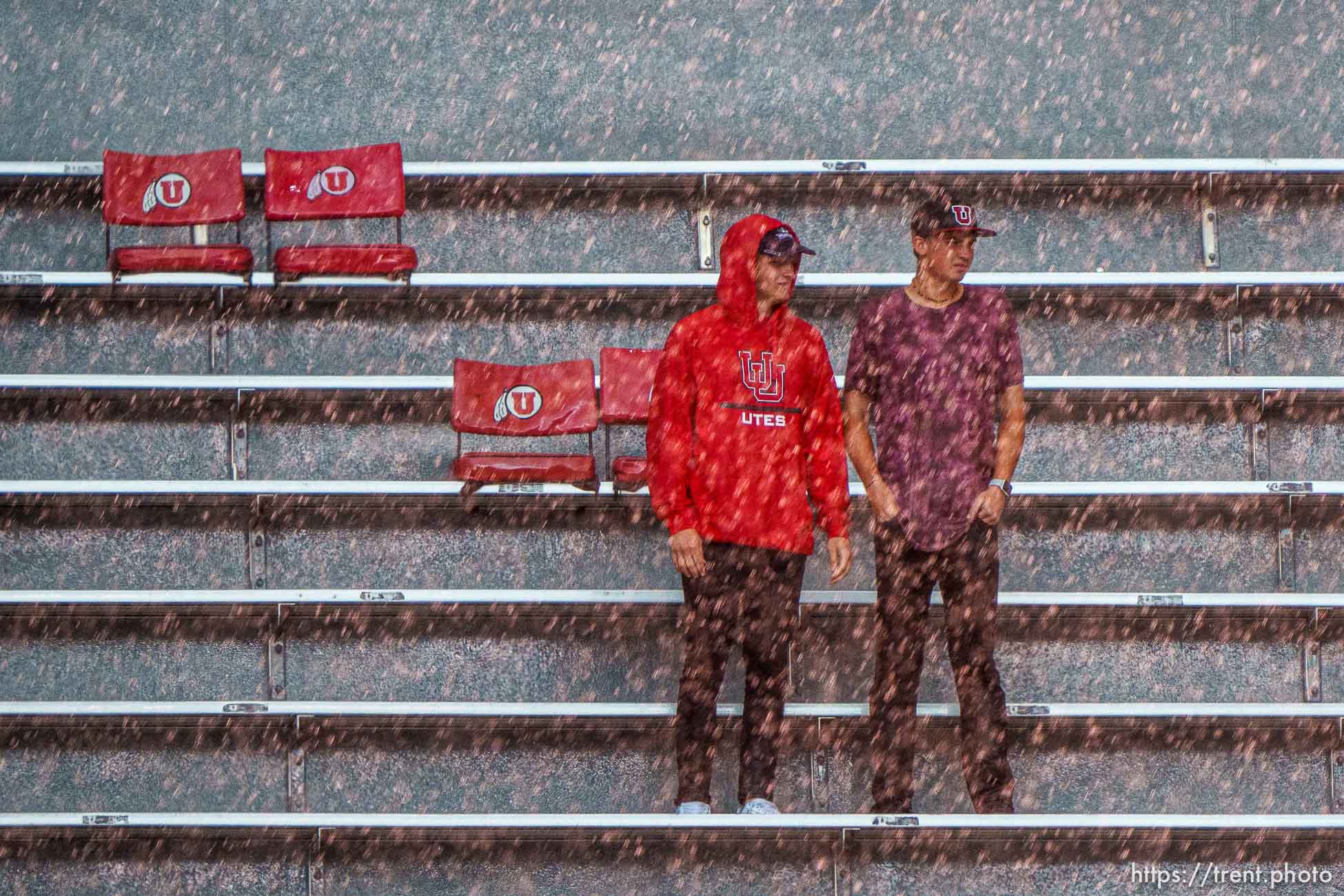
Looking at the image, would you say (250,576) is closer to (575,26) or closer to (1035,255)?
(575,26)

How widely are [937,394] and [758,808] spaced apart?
1022 mm

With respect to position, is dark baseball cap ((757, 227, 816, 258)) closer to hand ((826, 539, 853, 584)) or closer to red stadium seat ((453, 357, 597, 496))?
hand ((826, 539, 853, 584))

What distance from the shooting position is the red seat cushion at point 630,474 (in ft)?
14.1

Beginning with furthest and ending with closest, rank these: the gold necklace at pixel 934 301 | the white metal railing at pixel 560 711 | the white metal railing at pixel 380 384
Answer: the white metal railing at pixel 380 384, the white metal railing at pixel 560 711, the gold necklace at pixel 934 301

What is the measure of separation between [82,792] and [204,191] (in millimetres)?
1776

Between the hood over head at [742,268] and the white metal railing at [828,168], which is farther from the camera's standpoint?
the white metal railing at [828,168]

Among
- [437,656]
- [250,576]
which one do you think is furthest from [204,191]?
[437,656]

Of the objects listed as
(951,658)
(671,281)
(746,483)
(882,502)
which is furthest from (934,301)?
(671,281)

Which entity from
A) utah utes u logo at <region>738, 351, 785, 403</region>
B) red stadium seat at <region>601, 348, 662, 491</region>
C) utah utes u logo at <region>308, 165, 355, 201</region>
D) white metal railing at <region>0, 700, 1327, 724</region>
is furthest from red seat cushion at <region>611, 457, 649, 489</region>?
utah utes u logo at <region>308, 165, 355, 201</region>

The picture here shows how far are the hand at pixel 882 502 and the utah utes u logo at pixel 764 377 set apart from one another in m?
0.30

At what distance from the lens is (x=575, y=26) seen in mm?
5234

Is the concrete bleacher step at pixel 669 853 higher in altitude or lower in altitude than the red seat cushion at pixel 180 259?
lower

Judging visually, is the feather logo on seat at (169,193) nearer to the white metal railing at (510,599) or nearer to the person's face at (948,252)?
the white metal railing at (510,599)

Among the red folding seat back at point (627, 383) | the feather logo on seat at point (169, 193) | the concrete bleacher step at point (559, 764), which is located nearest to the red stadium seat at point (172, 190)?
the feather logo on seat at point (169, 193)
